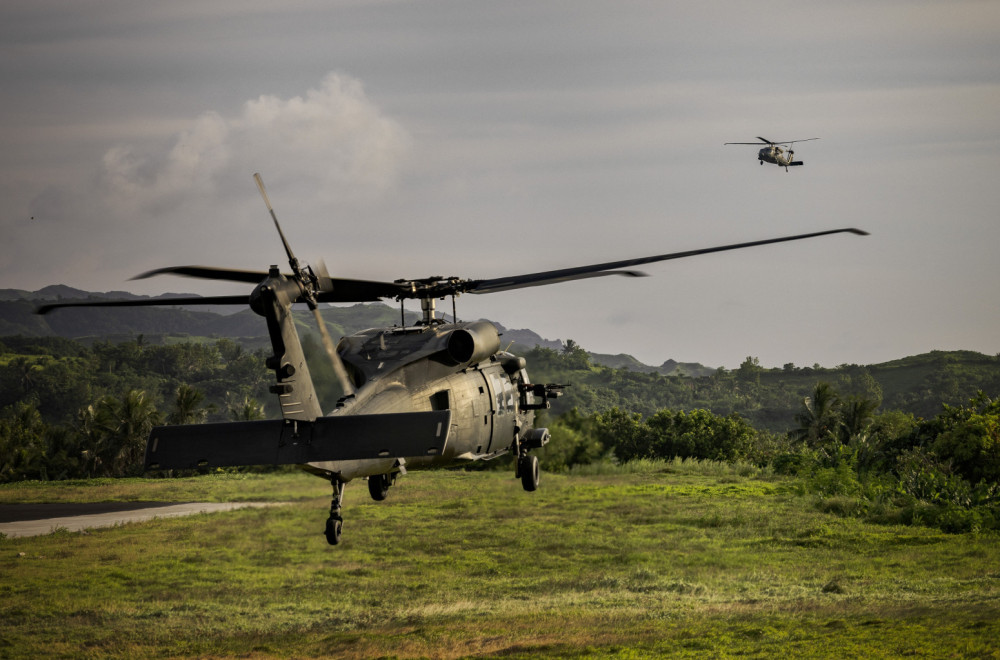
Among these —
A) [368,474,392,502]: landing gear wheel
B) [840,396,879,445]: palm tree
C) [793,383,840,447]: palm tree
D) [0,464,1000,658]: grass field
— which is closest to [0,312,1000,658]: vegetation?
[0,464,1000,658]: grass field

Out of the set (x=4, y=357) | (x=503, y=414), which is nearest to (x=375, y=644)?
(x=503, y=414)

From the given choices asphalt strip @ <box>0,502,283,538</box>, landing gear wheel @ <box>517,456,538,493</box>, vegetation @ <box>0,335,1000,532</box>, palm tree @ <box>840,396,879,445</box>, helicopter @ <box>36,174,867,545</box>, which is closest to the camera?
helicopter @ <box>36,174,867,545</box>

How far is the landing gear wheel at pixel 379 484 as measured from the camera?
23922 millimetres

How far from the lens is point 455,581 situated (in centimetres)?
5191

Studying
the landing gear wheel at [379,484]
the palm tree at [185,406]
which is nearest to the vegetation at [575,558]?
the palm tree at [185,406]

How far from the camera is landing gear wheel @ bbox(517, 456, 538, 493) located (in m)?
27.9

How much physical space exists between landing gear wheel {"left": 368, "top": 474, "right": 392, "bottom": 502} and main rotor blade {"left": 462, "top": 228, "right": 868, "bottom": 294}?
16.9 feet

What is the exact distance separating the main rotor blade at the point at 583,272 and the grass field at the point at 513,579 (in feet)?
49.9

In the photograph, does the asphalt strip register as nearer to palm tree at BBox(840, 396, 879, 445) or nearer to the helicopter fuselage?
the helicopter fuselage

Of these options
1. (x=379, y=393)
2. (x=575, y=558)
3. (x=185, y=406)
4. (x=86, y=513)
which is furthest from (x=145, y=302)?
(x=185, y=406)

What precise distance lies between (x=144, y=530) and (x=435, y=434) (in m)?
48.8

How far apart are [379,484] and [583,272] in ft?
22.9

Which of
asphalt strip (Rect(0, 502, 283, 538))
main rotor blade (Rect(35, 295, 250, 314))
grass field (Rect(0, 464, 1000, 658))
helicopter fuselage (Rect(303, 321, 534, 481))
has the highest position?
main rotor blade (Rect(35, 295, 250, 314))

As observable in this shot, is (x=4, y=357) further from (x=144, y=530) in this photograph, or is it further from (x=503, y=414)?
(x=503, y=414)
